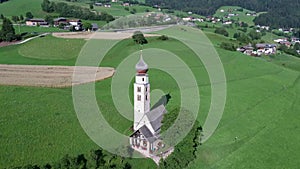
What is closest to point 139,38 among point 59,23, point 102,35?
point 102,35

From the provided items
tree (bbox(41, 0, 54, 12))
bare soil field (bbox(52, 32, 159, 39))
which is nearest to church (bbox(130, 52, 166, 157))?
bare soil field (bbox(52, 32, 159, 39))

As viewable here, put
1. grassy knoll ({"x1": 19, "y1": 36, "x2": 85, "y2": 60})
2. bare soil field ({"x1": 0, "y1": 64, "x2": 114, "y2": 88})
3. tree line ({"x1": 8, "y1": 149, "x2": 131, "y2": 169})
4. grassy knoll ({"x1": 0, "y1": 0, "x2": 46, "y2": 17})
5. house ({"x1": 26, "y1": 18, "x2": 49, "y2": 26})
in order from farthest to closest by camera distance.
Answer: grassy knoll ({"x1": 0, "y1": 0, "x2": 46, "y2": 17}), house ({"x1": 26, "y1": 18, "x2": 49, "y2": 26}), grassy knoll ({"x1": 19, "y1": 36, "x2": 85, "y2": 60}), bare soil field ({"x1": 0, "y1": 64, "x2": 114, "y2": 88}), tree line ({"x1": 8, "y1": 149, "x2": 131, "y2": 169})

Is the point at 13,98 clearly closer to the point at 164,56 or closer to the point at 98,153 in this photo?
the point at 98,153

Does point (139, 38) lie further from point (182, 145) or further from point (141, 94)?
point (182, 145)

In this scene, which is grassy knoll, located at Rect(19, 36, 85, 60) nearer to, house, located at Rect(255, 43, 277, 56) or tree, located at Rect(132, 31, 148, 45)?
tree, located at Rect(132, 31, 148, 45)

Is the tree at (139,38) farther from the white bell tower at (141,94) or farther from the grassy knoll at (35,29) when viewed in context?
the white bell tower at (141,94)
